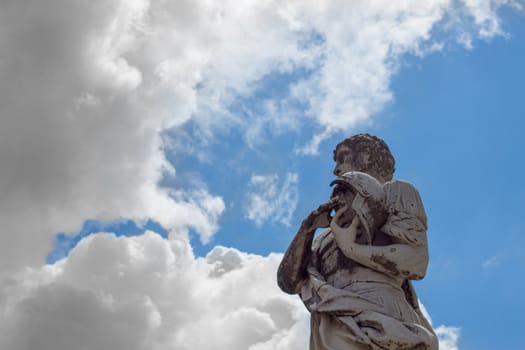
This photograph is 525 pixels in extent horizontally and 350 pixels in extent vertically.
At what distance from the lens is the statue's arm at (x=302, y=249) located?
388 inches

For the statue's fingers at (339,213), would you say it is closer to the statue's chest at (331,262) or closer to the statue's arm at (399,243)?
the statue's arm at (399,243)

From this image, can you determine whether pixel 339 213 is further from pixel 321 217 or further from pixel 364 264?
pixel 364 264

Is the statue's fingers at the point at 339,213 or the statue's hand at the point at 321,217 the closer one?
the statue's fingers at the point at 339,213

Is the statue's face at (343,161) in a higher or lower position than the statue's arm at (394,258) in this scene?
higher

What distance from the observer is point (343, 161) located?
10.6 metres

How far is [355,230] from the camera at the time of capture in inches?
370

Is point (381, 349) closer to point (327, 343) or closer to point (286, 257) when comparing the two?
point (327, 343)

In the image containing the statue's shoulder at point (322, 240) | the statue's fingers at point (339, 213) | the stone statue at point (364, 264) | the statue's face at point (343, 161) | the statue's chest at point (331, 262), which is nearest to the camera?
the stone statue at point (364, 264)

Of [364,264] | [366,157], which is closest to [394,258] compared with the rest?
[364,264]

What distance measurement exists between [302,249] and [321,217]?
1.68ft

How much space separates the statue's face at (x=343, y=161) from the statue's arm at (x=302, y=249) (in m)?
→ 0.87

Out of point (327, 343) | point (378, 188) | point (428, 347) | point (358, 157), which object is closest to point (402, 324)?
point (428, 347)

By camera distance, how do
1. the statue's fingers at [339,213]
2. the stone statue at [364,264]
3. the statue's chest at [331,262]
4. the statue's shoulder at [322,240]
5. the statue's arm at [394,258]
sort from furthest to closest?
the statue's shoulder at [322,240] < the statue's fingers at [339,213] < the statue's chest at [331,262] < the statue's arm at [394,258] < the stone statue at [364,264]

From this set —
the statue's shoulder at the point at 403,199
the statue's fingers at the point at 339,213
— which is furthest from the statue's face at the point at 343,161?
the statue's fingers at the point at 339,213
